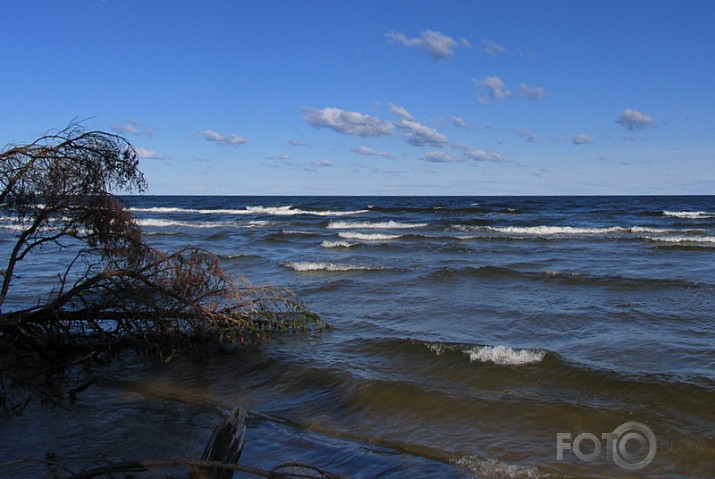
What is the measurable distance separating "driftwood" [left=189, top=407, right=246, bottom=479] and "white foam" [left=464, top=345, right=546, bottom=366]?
185 inches

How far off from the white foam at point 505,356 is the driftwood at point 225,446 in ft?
15.4

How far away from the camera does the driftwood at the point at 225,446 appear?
146 inches

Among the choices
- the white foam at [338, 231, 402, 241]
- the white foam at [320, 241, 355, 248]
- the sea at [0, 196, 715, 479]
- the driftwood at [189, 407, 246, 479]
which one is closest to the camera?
the driftwood at [189, 407, 246, 479]

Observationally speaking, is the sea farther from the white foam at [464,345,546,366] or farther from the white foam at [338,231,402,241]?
the white foam at [338,231,402,241]

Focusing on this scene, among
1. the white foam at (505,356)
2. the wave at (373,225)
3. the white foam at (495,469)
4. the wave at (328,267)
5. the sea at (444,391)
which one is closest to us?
the white foam at (495,469)

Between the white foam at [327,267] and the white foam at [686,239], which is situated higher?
the white foam at [686,239]

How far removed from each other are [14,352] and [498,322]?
759cm

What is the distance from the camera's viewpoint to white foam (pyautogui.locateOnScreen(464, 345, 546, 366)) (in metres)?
7.87

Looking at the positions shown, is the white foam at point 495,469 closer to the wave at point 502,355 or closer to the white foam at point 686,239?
the wave at point 502,355

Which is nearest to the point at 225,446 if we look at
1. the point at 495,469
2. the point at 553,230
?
the point at 495,469

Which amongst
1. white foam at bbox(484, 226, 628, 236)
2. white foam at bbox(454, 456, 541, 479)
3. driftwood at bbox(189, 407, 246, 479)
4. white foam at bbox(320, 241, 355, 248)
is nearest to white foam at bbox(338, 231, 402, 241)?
white foam at bbox(320, 241, 355, 248)

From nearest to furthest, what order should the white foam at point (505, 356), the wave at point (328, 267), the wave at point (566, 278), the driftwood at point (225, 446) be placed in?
1. the driftwood at point (225, 446)
2. the white foam at point (505, 356)
3. the wave at point (566, 278)
4. the wave at point (328, 267)

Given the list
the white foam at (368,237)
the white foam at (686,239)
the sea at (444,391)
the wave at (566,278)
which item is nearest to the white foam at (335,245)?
the white foam at (368,237)

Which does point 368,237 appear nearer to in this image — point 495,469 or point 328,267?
point 328,267
